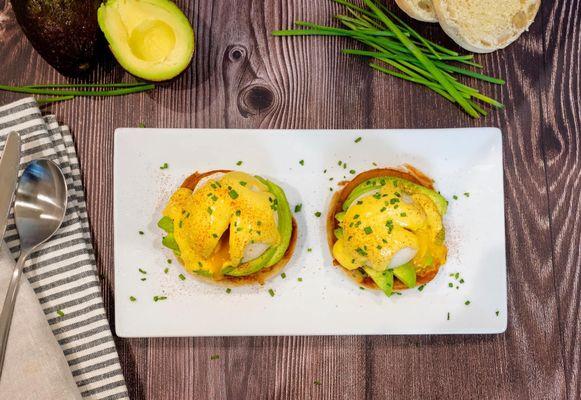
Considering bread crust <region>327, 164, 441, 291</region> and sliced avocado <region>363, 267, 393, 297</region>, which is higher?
bread crust <region>327, 164, 441, 291</region>

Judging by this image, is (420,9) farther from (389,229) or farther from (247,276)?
(247,276)

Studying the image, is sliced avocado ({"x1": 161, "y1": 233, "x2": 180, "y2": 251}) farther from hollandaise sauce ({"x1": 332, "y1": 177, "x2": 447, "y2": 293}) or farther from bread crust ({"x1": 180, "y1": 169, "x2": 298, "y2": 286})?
hollandaise sauce ({"x1": 332, "y1": 177, "x2": 447, "y2": 293})

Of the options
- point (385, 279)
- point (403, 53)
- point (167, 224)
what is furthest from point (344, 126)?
point (167, 224)

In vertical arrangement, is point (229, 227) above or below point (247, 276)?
above

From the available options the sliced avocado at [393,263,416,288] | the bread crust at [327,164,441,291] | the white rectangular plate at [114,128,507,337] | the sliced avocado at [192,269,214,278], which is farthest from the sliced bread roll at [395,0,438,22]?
the sliced avocado at [192,269,214,278]

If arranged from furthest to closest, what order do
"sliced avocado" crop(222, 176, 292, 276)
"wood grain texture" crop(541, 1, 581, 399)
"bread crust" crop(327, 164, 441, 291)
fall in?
"wood grain texture" crop(541, 1, 581, 399) < "bread crust" crop(327, 164, 441, 291) < "sliced avocado" crop(222, 176, 292, 276)
